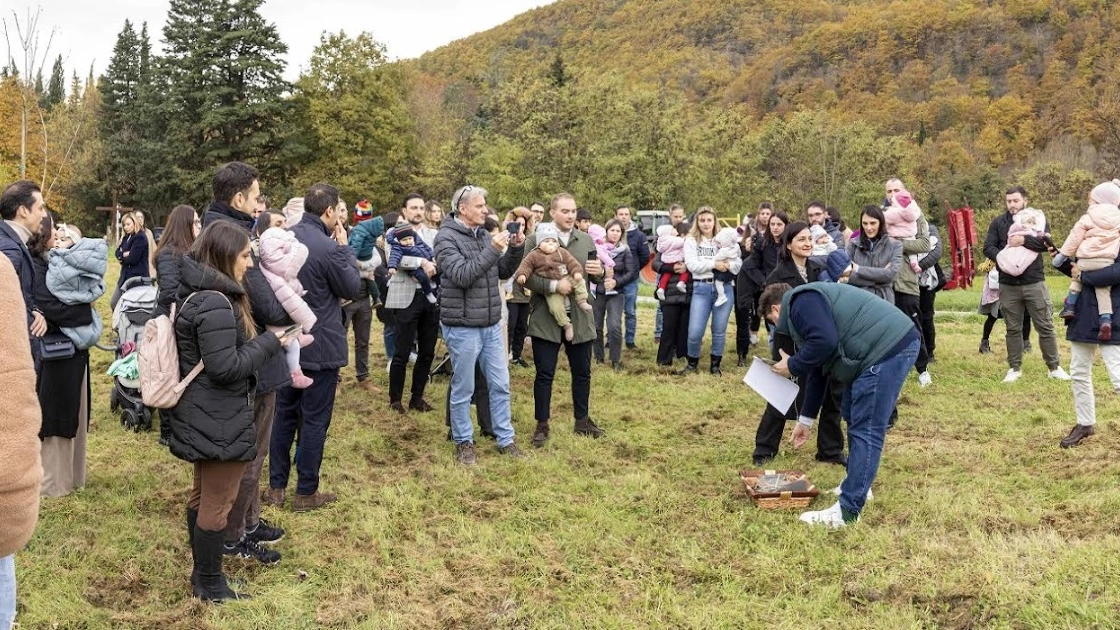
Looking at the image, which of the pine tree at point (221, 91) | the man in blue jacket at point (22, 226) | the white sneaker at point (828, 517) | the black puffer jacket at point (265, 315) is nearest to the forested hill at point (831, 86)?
the pine tree at point (221, 91)

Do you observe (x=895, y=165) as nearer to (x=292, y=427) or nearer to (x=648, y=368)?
(x=648, y=368)

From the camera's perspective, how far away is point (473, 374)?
6.13 meters

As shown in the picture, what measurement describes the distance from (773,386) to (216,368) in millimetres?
3535

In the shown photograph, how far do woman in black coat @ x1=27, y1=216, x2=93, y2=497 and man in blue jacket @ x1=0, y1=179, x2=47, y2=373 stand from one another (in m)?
0.26

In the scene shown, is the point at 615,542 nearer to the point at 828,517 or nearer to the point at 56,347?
the point at 828,517

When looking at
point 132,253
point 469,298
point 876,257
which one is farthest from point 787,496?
point 132,253

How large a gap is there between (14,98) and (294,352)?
43063mm

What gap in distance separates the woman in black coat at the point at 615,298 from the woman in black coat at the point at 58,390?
237 inches

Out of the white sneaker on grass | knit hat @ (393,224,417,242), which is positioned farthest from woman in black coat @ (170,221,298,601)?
knit hat @ (393,224,417,242)

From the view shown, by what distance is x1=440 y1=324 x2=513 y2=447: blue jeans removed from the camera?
235 inches

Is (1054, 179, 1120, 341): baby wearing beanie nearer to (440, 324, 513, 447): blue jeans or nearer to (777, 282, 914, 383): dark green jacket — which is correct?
(777, 282, 914, 383): dark green jacket

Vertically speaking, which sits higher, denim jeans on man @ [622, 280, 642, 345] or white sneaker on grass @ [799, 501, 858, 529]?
denim jeans on man @ [622, 280, 642, 345]

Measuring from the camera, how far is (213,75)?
4231 cm

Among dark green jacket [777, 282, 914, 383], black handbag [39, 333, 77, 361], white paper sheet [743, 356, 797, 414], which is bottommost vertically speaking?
white paper sheet [743, 356, 797, 414]
